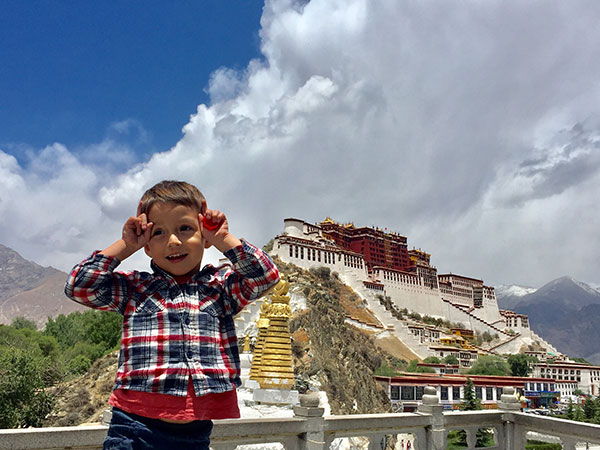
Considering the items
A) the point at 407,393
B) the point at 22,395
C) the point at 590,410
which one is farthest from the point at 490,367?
the point at 22,395

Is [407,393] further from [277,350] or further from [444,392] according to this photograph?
[277,350]

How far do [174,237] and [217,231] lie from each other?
23 centimetres

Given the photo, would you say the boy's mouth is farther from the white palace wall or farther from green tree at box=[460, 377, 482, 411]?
the white palace wall

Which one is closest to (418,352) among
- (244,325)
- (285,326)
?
(244,325)

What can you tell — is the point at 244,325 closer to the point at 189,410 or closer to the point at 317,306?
the point at 317,306

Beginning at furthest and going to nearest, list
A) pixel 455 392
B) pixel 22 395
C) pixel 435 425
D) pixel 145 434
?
pixel 455 392
pixel 22 395
pixel 435 425
pixel 145 434

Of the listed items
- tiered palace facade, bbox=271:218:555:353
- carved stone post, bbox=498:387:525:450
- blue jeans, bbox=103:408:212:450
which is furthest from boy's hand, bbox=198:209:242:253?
tiered palace facade, bbox=271:218:555:353

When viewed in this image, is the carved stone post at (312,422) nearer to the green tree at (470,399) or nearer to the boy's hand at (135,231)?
the boy's hand at (135,231)

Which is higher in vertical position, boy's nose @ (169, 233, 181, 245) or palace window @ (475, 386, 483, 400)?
boy's nose @ (169, 233, 181, 245)

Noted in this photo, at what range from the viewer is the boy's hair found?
283cm

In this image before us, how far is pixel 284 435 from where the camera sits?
510 centimetres

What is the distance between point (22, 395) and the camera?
77.6ft

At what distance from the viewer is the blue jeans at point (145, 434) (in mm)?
2609

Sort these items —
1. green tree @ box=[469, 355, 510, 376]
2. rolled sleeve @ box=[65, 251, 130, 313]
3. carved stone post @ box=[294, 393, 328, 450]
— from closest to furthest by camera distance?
1. rolled sleeve @ box=[65, 251, 130, 313]
2. carved stone post @ box=[294, 393, 328, 450]
3. green tree @ box=[469, 355, 510, 376]
